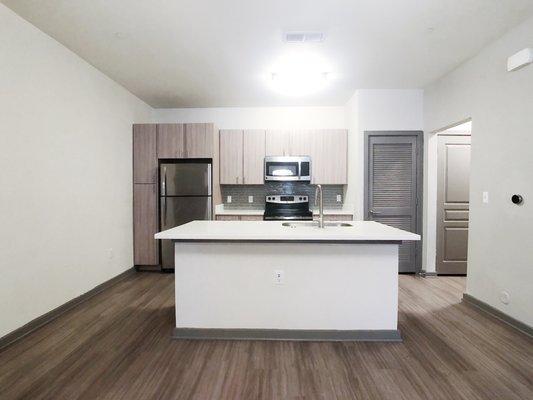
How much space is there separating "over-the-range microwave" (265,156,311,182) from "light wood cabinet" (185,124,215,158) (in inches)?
37.3

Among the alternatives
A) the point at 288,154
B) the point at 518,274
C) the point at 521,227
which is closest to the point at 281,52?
the point at 288,154

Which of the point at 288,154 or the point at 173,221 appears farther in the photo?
the point at 288,154

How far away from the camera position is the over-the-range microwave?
4.28m

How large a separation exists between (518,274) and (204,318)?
2804 mm

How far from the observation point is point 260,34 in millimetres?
2496

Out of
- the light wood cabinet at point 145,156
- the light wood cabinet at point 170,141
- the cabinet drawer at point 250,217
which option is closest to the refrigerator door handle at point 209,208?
the cabinet drawer at point 250,217

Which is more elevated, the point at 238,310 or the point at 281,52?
the point at 281,52

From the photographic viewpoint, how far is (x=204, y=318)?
225 centimetres

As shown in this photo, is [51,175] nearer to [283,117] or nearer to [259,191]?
[259,191]

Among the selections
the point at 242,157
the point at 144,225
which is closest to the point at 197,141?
the point at 242,157

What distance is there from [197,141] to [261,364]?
3180 mm

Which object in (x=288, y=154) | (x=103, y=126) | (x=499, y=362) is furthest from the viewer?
(x=288, y=154)

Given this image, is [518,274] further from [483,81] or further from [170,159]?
[170,159]

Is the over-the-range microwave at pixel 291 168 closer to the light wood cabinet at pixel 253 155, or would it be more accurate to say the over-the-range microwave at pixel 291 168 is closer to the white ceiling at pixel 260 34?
the light wood cabinet at pixel 253 155
